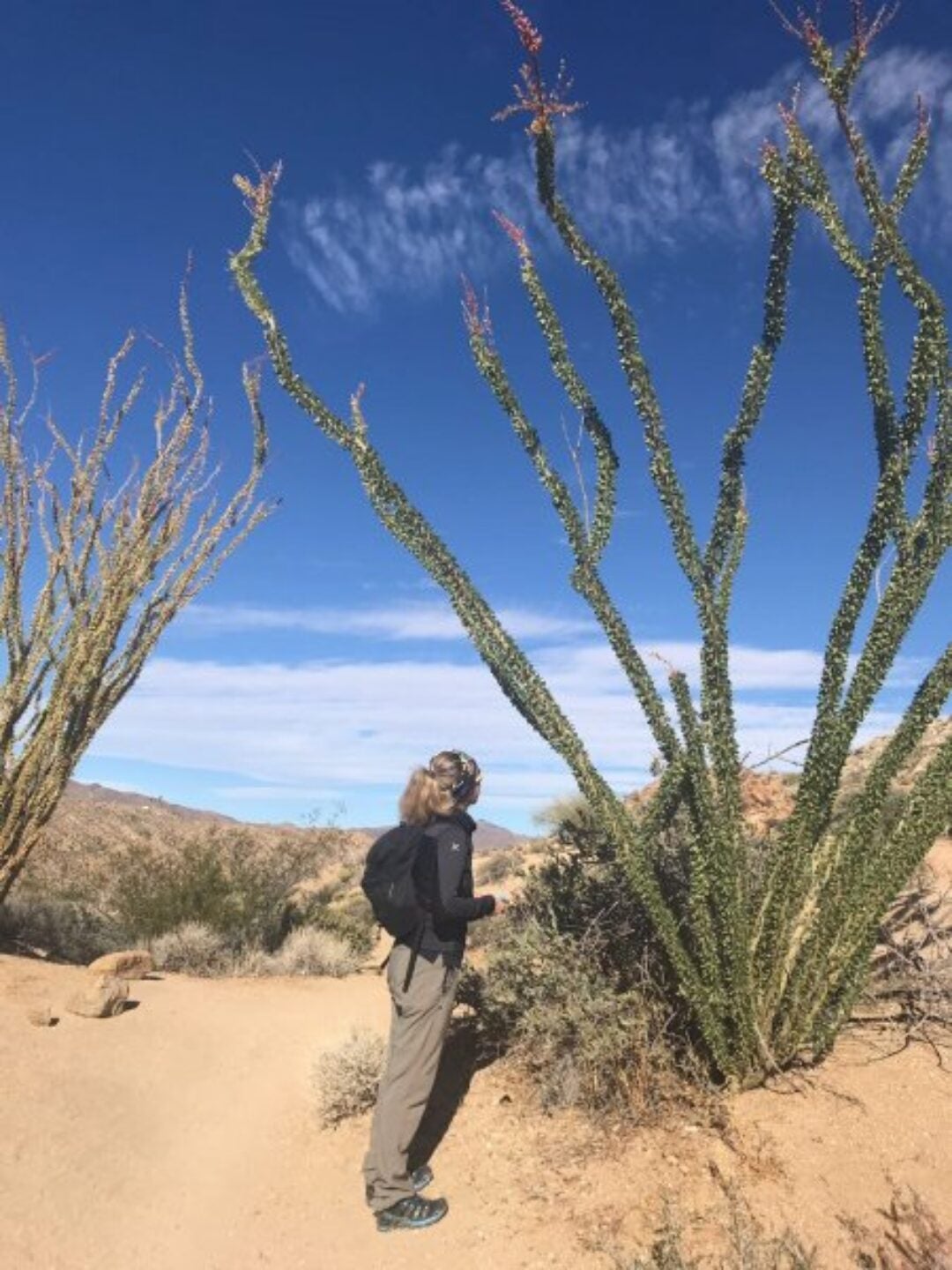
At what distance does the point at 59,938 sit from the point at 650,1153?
6.46 meters

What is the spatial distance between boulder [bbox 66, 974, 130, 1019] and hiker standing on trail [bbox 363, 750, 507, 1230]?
9.04 feet

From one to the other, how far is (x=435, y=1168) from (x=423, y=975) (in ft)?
3.49

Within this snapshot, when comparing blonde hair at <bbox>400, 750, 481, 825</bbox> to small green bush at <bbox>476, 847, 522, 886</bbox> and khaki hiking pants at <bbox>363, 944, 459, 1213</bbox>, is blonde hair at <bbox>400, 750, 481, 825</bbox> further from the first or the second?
small green bush at <bbox>476, 847, 522, 886</bbox>

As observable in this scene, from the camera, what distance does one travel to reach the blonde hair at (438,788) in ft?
14.6

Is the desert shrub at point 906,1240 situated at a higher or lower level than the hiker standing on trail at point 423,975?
lower

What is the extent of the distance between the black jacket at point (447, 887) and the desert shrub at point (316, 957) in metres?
5.38

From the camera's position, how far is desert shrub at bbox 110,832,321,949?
1013cm

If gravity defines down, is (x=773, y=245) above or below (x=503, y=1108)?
above

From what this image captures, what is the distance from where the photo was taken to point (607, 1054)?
15.4 ft

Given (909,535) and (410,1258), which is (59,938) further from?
(909,535)

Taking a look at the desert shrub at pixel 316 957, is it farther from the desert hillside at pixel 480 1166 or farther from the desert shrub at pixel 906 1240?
the desert shrub at pixel 906 1240

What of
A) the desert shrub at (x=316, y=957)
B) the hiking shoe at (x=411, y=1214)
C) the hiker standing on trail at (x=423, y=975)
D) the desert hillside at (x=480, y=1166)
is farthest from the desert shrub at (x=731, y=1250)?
the desert shrub at (x=316, y=957)

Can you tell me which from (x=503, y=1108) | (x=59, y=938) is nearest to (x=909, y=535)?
(x=503, y=1108)

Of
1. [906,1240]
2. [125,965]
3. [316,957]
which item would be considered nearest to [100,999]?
[125,965]
